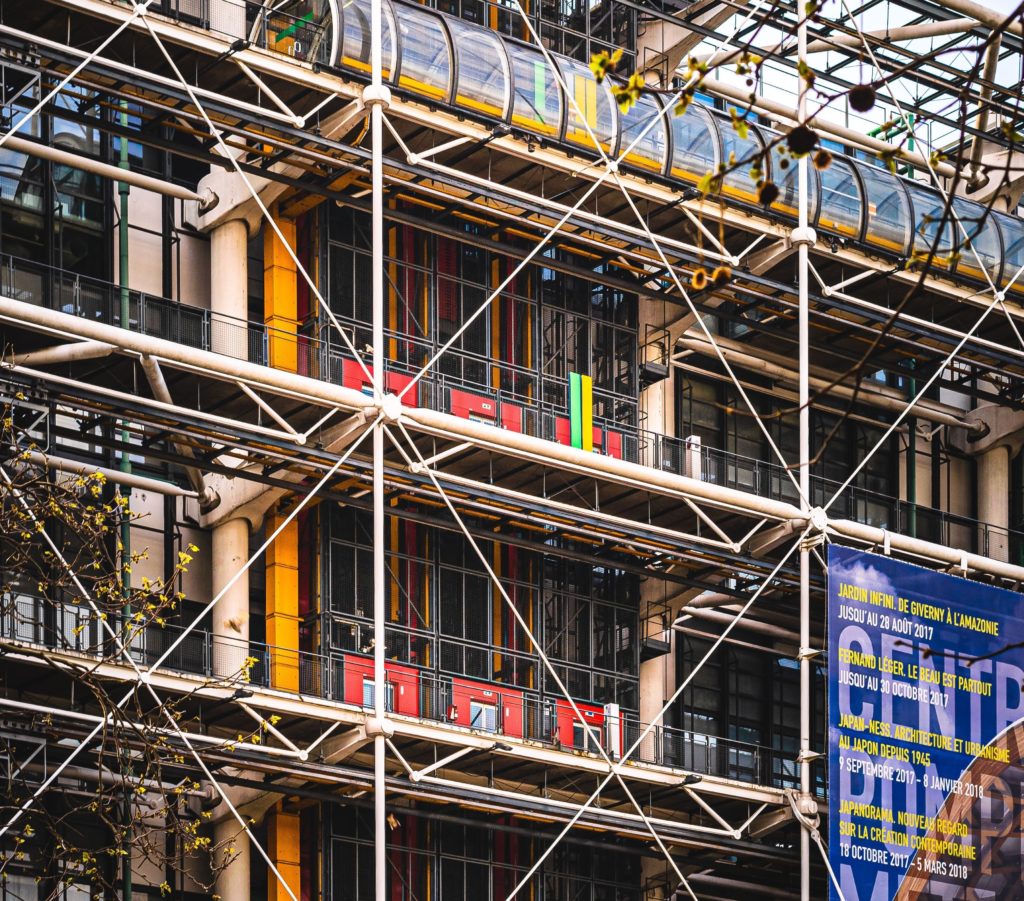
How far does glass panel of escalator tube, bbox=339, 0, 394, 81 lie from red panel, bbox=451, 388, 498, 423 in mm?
4359

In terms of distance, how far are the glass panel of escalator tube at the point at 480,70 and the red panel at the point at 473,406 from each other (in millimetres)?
3680

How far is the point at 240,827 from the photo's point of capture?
84.5 ft

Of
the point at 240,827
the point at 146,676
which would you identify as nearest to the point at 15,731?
the point at 146,676

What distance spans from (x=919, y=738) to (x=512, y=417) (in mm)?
6860

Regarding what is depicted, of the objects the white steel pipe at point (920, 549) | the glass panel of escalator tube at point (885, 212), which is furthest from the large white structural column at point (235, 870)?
the glass panel of escalator tube at point (885, 212)

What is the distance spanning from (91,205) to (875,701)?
469 inches

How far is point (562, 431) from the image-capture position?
94.4 feet

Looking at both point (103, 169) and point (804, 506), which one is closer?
point (103, 169)

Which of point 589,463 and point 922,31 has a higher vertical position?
point 922,31

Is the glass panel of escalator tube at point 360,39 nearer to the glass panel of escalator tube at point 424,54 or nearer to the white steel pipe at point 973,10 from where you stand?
the glass panel of escalator tube at point 424,54

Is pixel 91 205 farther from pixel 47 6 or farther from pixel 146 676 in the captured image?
pixel 146 676

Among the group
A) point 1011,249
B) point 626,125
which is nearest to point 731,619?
point 1011,249

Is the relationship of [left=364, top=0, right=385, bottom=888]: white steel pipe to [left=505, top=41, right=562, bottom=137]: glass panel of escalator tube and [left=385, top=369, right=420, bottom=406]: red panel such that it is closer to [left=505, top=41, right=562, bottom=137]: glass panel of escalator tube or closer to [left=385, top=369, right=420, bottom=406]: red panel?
[left=505, top=41, right=562, bottom=137]: glass panel of escalator tube

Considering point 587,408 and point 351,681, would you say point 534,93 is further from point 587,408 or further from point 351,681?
point 351,681
